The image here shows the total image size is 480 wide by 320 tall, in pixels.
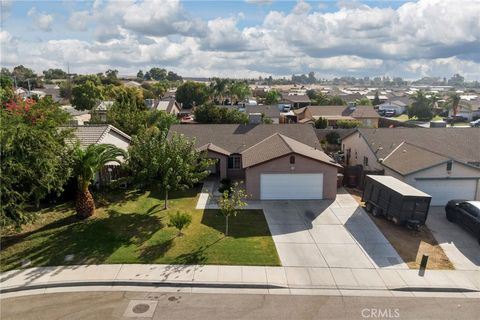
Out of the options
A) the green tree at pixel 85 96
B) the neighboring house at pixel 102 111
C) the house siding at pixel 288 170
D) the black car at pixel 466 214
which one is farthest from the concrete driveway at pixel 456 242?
the green tree at pixel 85 96

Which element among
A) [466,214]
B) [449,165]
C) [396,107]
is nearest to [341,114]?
[396,107]

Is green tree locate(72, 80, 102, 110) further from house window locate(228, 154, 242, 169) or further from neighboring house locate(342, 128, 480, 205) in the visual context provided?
neighboring house locate(342, 128, 480, 205)

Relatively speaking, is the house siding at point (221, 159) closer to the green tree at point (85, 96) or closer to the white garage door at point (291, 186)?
the white garage door at point (291, 186)

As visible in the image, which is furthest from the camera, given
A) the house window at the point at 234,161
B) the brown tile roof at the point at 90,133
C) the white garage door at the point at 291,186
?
the house window at the point at 234,161

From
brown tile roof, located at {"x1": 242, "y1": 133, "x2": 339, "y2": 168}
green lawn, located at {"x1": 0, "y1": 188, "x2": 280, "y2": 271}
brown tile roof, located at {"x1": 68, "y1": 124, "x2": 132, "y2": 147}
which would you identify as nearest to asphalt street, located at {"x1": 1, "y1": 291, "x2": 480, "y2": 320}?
green lawn, located at {"x1": 0, "y1": 188, "x2": 280, "y2": 271}

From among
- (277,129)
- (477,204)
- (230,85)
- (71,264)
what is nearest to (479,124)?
(277,129)

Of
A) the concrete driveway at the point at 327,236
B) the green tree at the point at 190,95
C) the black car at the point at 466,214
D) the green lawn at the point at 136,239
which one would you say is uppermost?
the green tree at the point at 190,95

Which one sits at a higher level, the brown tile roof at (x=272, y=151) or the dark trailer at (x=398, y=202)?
the brown tile roof at (x=272, y=151)

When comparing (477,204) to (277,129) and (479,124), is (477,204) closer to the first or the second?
(277,129)
